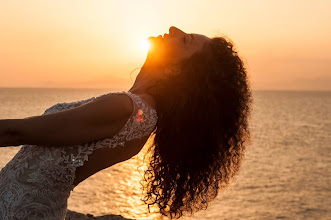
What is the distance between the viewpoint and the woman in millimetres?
2656

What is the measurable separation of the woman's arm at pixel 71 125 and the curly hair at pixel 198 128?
50 centimetres

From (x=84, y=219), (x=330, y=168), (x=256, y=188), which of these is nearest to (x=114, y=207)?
(x=84, y=219)

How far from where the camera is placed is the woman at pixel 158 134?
2.66 m

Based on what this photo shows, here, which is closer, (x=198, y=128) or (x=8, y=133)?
(x=8, y=133)

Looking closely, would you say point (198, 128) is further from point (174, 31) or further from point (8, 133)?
point (8, 133)

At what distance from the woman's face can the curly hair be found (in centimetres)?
5

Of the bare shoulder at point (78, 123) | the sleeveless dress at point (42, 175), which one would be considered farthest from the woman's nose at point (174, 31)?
the bare shoulder at point (78, 123)

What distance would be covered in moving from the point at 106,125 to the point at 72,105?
37 cm

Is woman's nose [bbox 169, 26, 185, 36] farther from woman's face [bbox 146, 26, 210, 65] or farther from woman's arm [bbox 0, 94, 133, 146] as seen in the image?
woman's arm [bbox 0, 94, 133, 146]

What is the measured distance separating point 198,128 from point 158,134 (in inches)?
11.2

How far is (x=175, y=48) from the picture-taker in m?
3.28

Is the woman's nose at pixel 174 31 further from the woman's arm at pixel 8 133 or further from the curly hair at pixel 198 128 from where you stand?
the woman's arm at pixel 8 133

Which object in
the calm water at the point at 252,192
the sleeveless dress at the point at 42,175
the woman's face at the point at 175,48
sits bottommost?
the calm water at the point at 252,192

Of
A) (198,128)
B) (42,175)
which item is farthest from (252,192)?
(42,175)
